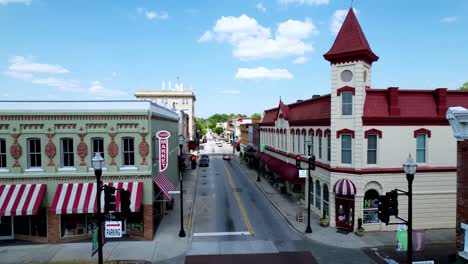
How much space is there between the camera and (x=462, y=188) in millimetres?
12562

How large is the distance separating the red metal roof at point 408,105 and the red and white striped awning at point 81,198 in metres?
15.3

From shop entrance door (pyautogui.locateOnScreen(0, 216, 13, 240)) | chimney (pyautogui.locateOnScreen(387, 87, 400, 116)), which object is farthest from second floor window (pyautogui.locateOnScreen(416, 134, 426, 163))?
shop entrance door (pyautogui.locateOnScreen(0, 216, 13, 240))

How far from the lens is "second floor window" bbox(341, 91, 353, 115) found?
66.7 ft

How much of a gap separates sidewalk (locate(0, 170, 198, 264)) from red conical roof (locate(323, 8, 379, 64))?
1542 cm

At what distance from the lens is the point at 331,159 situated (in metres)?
21.2

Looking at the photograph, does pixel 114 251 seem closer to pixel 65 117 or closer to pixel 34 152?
pixel 34 152

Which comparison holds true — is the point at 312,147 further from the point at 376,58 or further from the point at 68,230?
the point at 68,230

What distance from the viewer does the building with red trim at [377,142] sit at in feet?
65.8

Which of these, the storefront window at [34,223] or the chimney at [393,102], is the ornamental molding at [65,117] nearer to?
the storefront window at [34,223]

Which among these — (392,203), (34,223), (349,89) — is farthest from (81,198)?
(349,89)

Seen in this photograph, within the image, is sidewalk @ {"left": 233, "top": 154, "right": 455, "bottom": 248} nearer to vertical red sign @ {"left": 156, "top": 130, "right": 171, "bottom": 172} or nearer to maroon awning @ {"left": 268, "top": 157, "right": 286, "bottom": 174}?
maroon awning @ {"left": 268, "top": 157, "right": 286, "bottom": 174}

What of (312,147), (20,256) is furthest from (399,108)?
(20,256)

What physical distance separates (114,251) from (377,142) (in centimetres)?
1762

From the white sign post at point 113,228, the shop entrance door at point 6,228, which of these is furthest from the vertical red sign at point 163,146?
the shop entrance door at point 6,228
